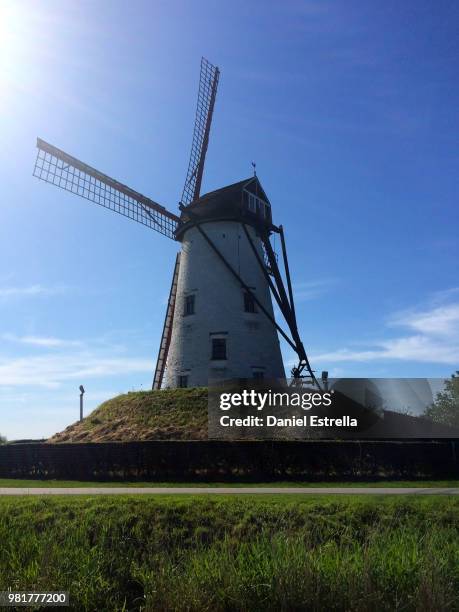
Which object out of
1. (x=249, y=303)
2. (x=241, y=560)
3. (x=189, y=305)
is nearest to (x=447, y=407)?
(x=249, y=303)

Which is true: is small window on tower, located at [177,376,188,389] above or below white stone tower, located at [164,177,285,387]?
below

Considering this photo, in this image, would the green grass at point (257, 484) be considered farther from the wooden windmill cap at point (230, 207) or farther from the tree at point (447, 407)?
the wooden windmill cap at point (230, 207)

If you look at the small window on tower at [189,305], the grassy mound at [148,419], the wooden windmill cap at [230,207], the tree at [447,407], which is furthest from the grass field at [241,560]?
the wooden windmill cap at [230,207]

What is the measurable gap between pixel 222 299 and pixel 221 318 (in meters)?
1.27

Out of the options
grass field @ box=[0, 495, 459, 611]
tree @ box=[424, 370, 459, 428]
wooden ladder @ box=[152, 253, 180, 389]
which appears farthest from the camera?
wooden ladder @ box=[152, 253, 180, 389]

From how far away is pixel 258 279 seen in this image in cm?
3600

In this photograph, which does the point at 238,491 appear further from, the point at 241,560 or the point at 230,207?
the point at 230,207

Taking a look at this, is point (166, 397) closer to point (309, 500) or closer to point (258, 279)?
point (258, 279)

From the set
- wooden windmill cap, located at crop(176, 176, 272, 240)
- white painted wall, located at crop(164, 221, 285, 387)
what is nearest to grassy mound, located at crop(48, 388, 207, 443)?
white painted wall, located at crop(164, 221, 285, 387)

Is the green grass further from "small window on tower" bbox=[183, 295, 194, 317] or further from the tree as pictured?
"small window on tower" bbox=[183, 295, 194, 317]

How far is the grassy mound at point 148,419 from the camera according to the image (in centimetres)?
2722

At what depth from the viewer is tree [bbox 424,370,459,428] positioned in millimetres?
30734

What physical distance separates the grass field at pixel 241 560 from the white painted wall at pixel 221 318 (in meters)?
20.0

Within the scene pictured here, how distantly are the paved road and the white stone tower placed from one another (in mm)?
15237
